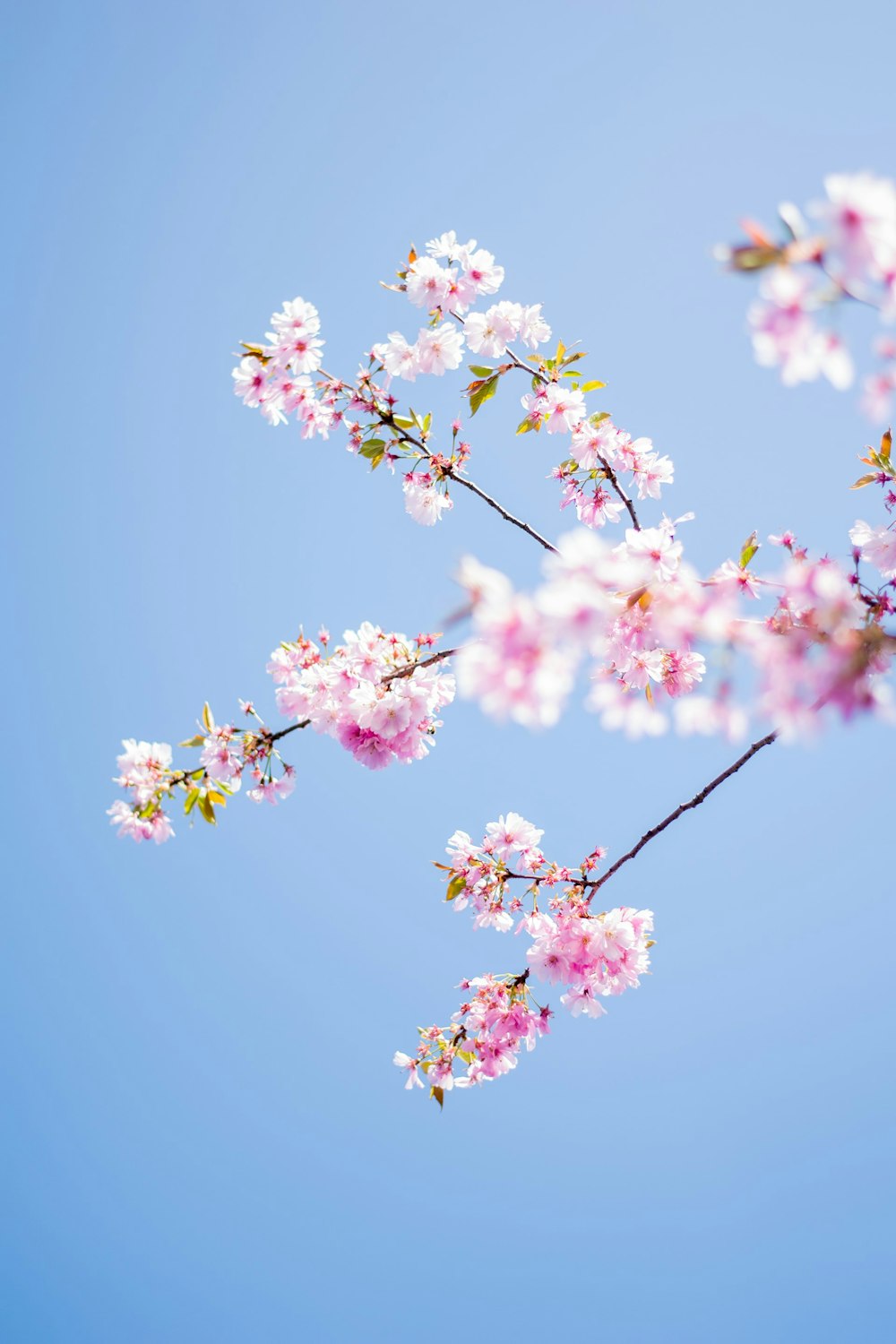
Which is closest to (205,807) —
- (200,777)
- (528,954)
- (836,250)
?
(200,777)

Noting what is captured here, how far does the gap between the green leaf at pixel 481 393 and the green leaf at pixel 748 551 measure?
136cm

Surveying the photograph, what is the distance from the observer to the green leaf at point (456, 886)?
3.33 metres

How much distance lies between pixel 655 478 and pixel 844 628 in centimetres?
216

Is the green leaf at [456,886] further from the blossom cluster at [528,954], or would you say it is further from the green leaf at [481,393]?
the green leaf at [481,393]

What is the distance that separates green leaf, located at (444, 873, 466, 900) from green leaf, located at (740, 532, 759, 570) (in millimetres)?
1842

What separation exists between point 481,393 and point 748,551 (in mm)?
1408

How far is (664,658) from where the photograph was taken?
9.27ft

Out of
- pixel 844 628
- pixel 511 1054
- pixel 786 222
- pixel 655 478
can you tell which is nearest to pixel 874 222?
pixel 786 222

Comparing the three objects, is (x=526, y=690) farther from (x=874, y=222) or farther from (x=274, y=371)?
(x=274, y=371)

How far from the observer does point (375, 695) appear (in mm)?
2883

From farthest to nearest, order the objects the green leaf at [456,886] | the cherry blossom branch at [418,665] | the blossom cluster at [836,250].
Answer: the green leaf at [456,886], the cherry blossom branch at [418,665], the blossom cluster at [836,250]

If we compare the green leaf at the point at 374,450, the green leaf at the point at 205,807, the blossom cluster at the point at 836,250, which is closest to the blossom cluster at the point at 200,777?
the green leaf at the point at 205,807

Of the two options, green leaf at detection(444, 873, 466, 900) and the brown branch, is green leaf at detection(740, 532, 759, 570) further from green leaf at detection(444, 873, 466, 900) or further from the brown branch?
green leaf at detection(444, 873, 466, 900)

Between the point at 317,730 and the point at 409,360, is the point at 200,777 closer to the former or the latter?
the point at 317,730
